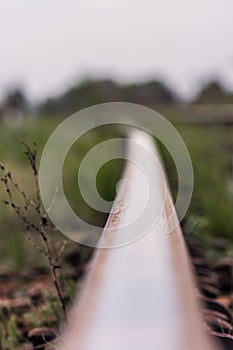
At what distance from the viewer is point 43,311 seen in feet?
7.47

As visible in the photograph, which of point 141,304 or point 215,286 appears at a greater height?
point 215,286

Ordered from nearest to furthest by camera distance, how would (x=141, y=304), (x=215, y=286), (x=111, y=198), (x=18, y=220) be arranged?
1. (x=141, y=304)
2. (x=215, y=286)
3. (x=111, y=198)
4. (x=18, y=220)

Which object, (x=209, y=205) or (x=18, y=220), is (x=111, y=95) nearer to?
(x=18, y=220)

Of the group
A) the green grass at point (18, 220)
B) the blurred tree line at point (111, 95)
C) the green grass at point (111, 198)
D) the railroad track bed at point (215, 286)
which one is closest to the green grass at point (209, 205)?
the green grass at point (111, 198)

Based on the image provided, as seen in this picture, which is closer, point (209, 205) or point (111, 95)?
point (209, 205)

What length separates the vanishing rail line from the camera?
83 cm

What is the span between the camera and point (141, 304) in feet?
3.05

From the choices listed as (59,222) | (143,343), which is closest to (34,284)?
(59,222)

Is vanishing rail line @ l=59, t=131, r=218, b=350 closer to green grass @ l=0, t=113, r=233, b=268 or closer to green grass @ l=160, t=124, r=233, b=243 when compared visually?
green grass @ l=0, t=113, r=233, b=268

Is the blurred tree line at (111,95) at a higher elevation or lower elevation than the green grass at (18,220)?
higher

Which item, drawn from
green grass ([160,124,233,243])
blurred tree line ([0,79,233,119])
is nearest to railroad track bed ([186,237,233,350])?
green grass ([160,124,233,243])

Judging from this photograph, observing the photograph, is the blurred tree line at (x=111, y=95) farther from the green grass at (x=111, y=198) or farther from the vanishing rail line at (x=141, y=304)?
the vanishing rail line at (x=141, y=304)

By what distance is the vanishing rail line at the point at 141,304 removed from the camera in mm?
830

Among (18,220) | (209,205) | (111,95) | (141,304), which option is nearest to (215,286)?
(209,205)
